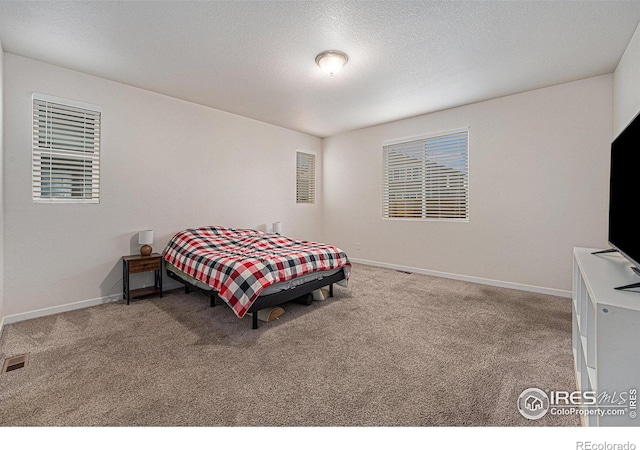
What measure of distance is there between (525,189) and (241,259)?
381 centimetres

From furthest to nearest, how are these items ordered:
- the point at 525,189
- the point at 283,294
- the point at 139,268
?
the point at 525,189, the point at 139,268, the point at 283,294

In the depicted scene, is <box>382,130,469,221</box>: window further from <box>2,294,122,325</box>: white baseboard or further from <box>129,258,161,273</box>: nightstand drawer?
<box>2,294,122,325</box>: white baseboard

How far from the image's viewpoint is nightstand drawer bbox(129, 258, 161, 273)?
335 centimetres

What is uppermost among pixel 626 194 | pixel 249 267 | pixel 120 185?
pixel 120 185

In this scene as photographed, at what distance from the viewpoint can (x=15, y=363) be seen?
2105 mm

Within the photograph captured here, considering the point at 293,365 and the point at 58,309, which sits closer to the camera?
the point at 293,365

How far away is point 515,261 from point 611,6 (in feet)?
9.39

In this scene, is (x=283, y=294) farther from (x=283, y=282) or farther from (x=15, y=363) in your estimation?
(x=15, y=363)

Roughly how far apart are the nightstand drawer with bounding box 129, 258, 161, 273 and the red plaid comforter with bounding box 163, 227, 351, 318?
180 millimetres

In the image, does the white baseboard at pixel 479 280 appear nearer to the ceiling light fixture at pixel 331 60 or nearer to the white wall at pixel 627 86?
the white wall at pixel 627 86

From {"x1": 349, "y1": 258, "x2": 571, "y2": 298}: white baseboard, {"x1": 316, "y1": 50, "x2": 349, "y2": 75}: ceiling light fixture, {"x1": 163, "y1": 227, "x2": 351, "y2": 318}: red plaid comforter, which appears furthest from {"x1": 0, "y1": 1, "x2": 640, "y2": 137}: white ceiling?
{"x1": 349, "y1": 258, "x2": 571, "y2": 298}: white baseboard

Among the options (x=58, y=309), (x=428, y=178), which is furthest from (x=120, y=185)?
(x=428, y=178)
